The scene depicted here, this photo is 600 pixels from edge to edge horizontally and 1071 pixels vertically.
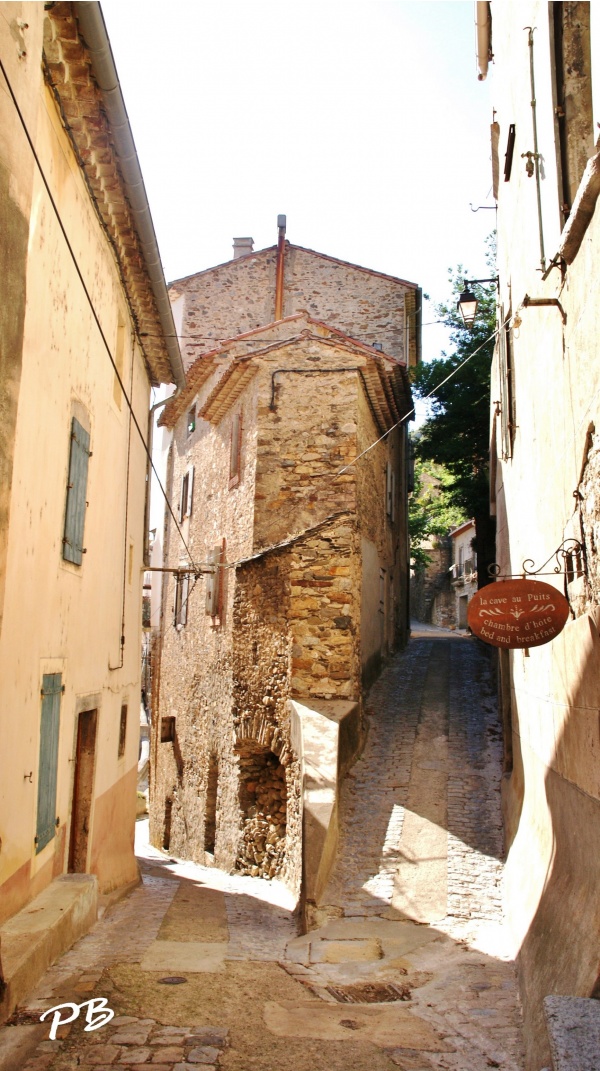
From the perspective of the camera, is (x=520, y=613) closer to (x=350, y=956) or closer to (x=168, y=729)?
(x=350, y=956)

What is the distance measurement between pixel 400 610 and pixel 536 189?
47.7 feet

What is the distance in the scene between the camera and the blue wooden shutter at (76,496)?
23.0ft

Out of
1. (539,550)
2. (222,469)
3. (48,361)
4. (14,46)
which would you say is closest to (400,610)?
(222,469)

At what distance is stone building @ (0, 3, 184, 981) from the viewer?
4.73 m

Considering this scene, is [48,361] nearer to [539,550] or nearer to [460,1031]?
[539,550]

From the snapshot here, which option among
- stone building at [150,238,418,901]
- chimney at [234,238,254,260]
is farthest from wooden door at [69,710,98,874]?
chimney at [234,238,254,260]

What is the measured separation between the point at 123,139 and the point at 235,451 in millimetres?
7141

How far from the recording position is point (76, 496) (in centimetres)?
728

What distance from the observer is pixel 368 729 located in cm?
1166

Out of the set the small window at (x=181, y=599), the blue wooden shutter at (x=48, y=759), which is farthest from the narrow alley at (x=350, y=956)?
the small window at (x=181, y=599)

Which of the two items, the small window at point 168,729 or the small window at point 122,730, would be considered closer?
the small window at point 122,730

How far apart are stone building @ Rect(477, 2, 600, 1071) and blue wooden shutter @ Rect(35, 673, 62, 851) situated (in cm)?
373

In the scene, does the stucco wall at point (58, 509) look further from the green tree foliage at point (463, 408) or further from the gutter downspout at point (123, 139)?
the green tree foliage at point (463, 408)

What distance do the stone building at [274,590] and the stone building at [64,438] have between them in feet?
7.02
